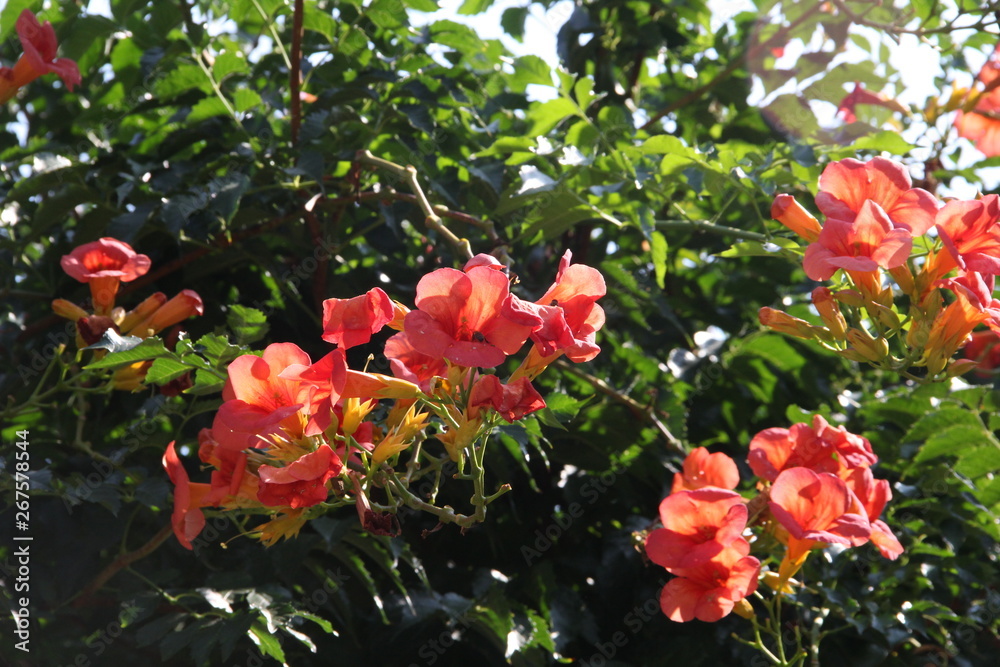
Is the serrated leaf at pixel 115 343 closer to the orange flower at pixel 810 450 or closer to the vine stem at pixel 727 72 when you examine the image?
the orange flower at pixel 810 450

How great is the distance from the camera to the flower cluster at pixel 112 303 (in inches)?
79.6

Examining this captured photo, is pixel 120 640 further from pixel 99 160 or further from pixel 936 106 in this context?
pixel 936 106

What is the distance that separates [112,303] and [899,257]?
177 cm

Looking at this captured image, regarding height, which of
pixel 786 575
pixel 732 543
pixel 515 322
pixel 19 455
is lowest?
pixel 19 455

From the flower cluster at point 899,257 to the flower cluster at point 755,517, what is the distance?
10.9 inches

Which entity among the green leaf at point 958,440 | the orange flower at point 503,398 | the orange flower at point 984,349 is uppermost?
the orange flower at point 503,398

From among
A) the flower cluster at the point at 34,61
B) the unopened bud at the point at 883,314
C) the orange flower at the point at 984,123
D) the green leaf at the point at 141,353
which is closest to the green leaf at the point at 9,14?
the flower cluster at the point at 34,61

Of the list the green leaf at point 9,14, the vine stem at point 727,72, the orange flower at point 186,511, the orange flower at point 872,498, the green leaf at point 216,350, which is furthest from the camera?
the vine stem at point 727,72

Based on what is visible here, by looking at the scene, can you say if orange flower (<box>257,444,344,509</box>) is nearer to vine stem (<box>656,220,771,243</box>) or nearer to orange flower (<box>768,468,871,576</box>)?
orange flower (<box>768,468,871,576</box>)

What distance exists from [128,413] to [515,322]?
1.70m

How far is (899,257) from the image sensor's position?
147 centimetres

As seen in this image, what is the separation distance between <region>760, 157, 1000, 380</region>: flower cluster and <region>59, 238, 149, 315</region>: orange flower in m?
1.49

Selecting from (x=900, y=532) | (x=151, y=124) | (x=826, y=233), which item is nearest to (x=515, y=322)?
(x=826, y=233)

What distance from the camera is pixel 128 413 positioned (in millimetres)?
2518
